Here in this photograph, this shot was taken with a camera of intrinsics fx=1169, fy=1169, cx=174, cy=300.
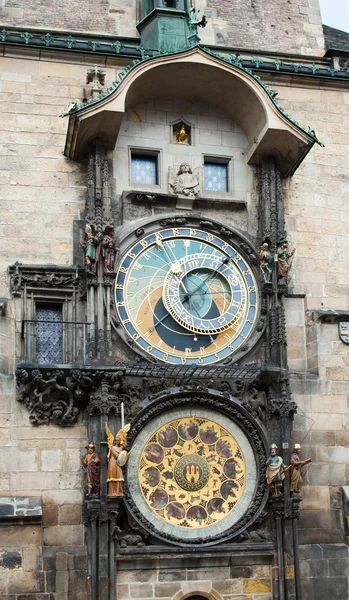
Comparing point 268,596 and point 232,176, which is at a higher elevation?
point 232,176

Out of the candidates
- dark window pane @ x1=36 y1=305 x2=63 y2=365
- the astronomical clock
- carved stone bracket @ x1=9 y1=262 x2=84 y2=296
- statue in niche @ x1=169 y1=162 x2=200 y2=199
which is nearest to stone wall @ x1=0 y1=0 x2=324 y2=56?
statue in niche @ x1=169 y1=162 x2=200 y2=199

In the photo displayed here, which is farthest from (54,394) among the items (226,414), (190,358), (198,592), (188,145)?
(188,145)

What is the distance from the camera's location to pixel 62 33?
15656 mm

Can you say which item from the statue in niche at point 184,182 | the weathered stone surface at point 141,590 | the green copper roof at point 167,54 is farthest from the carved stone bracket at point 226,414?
the green copper roof at point 167,54

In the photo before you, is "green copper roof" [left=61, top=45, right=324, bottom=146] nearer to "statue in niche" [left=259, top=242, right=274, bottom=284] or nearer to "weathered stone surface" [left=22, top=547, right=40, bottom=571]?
"statue in niche" [left=259, top=242, right=274, bottom=284]

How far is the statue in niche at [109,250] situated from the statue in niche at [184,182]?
1.14 metres

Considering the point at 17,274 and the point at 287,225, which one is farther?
the point at 287,225

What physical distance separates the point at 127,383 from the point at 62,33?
5128mm

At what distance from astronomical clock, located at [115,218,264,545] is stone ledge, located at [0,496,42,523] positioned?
1.03 metres

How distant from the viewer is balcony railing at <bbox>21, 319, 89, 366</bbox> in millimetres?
13617

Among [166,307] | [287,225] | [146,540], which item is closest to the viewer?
[146,540]

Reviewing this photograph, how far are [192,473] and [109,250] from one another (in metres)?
2.78

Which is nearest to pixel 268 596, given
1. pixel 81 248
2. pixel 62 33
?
pixel 81 248

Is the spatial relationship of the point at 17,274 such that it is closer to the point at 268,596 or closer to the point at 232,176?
the point at 232,176
